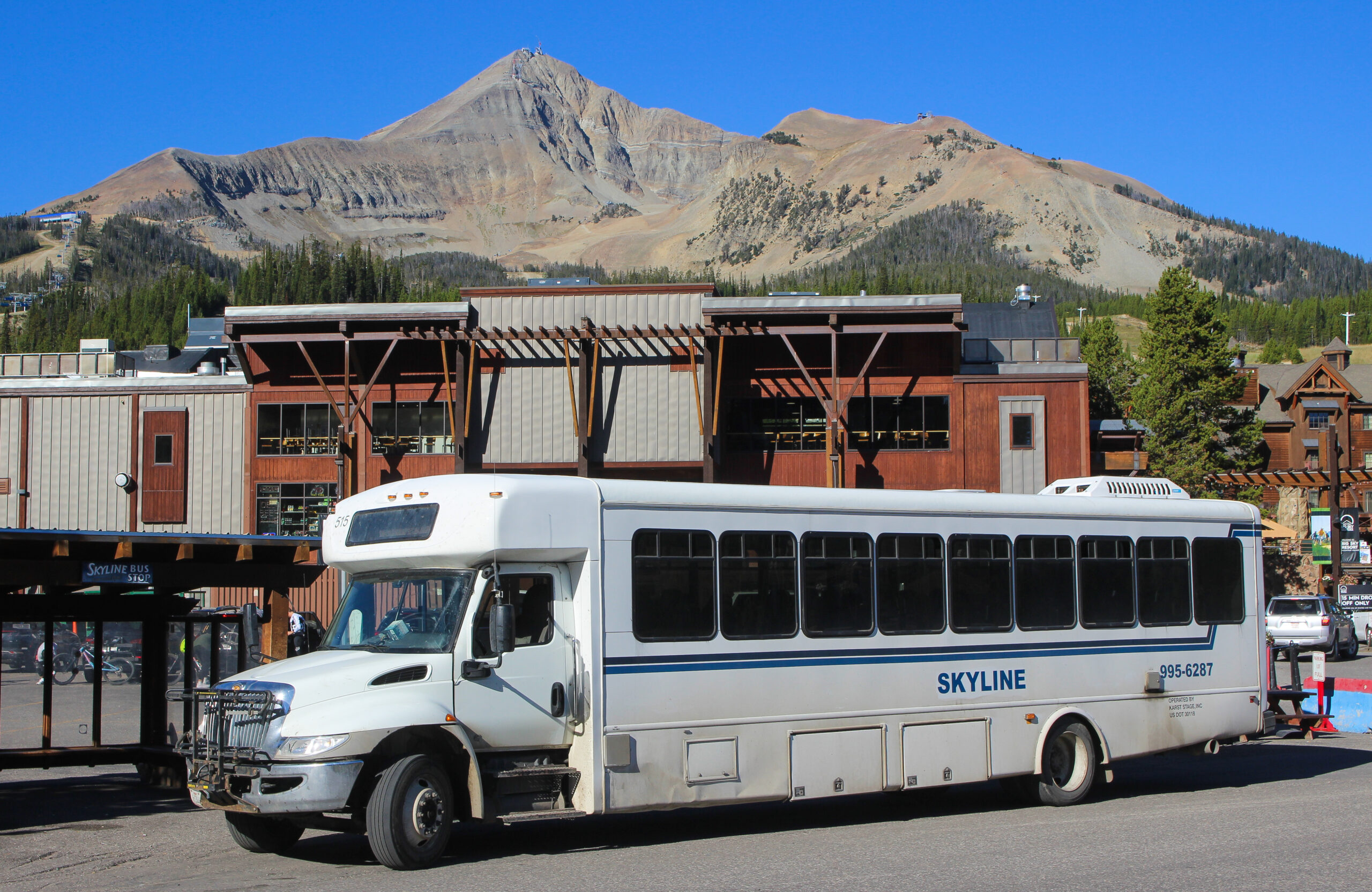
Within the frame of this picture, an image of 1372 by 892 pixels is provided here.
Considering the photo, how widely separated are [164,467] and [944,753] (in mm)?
34394

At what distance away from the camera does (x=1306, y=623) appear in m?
33.4

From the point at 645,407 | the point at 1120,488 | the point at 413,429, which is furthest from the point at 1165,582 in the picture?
the point at 413,429

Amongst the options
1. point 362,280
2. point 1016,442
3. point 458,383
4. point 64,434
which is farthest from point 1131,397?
point 362,280

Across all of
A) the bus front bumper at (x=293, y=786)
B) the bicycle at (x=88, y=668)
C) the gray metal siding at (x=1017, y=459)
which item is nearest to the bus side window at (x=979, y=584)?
the bus front bumper at (x=293, y=786)

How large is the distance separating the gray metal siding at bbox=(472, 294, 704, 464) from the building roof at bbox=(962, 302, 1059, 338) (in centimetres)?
1561

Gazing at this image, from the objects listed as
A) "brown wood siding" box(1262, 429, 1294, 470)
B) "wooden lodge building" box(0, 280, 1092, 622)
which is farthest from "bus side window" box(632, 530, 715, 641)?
"brown wood siding" box(1262, 429, 1294, 470)

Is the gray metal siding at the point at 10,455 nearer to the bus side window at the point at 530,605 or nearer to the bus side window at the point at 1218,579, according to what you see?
the bus side window at the point at 530,605

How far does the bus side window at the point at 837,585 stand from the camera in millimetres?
11297

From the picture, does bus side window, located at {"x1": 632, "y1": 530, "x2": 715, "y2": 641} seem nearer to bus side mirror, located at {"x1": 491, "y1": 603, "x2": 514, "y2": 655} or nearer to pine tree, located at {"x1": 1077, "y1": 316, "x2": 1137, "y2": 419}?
bus side mirror, located at {"x1": 491, "y1": 603, "x2": 514, "y2": 655}

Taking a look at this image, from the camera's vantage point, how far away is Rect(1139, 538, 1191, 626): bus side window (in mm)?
13359

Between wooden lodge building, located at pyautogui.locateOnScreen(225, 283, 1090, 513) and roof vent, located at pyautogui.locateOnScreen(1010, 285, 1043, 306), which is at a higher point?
roof vent, located at pyautogui.locateOnScreen(1010, 285, 1043, 306)

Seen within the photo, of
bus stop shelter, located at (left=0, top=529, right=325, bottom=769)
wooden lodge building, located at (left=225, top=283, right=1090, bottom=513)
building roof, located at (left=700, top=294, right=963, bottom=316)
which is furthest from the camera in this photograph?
wooden lodge building, located at (left=225, top=283, right=1090, bottom=513)

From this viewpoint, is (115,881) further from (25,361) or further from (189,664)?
(25,361)

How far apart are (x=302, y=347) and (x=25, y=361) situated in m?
15.5
